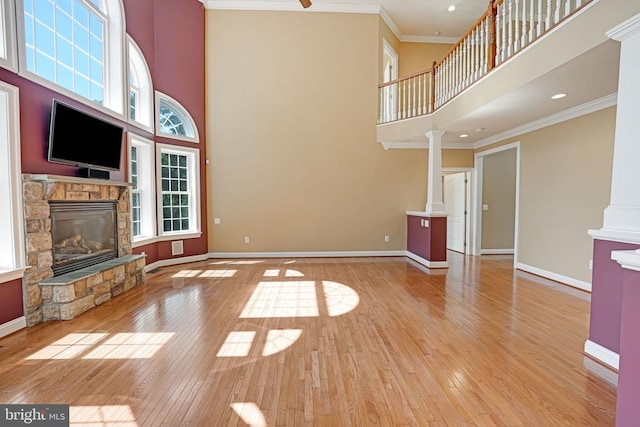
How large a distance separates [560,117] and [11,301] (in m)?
7.35

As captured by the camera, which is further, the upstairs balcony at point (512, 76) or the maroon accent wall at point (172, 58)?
the maroon accent wall at point (172, 58)

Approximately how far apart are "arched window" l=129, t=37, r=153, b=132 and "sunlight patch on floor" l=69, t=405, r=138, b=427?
465 centimetres

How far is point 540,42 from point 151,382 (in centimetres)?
467

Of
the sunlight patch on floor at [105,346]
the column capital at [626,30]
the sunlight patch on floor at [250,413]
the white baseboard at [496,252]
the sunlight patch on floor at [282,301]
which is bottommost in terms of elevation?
the sunlight patch on floor at [105,346]

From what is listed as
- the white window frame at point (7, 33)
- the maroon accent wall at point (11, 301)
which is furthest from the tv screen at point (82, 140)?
the maroon accent wall at point (11, 301)

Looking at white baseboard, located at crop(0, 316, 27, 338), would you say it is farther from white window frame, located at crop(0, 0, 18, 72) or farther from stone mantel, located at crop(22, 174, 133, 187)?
white window frame, located at crop(0, 0, 18, 72)

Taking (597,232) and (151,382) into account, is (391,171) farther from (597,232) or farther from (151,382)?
(151,382)

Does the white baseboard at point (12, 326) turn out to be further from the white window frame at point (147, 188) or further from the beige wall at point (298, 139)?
the beige wall at point (298, 139)

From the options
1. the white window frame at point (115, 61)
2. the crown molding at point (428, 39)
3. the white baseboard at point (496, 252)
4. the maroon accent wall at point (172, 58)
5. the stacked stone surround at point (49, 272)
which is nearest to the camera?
the stacked stone surround at point (49, 272)

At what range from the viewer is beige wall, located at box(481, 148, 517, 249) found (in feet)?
22.9

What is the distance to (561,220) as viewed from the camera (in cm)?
478

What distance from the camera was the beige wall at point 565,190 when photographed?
4168 millimetres

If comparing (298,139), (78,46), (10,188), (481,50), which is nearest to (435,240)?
(481,50)

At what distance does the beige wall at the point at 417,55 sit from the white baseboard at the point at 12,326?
27.0ft
